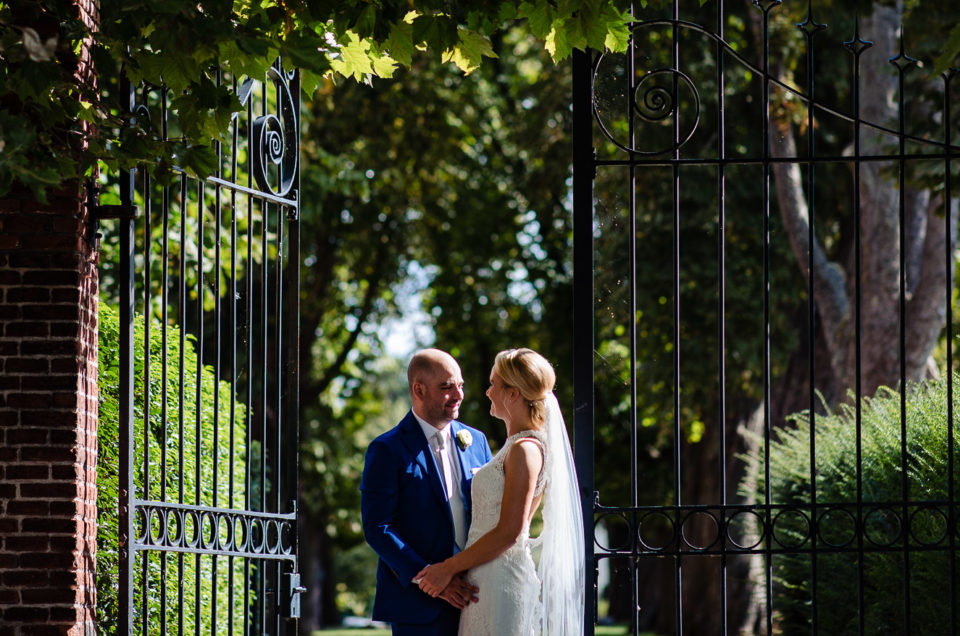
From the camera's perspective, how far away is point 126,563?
5.41 metres

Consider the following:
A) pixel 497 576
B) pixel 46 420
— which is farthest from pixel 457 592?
pixel 46 420

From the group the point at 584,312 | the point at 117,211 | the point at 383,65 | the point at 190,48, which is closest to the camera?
the point at 190,48

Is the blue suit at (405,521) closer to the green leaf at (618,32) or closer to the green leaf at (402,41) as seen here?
the green leaf at (402,41)

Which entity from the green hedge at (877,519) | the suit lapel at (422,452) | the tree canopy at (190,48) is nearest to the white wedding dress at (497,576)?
the suit lapel at (422,452)

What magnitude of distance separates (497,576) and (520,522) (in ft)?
0.92

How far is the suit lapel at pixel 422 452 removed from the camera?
5.63 meters

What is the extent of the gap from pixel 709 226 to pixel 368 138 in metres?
5.57

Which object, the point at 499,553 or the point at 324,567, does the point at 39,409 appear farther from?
the point at 324,567

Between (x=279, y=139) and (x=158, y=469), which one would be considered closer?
(x=279, y=139)

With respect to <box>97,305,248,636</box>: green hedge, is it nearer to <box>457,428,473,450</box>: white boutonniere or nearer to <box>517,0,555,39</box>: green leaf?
<box>457,428,473,450</box>: white boutonniere

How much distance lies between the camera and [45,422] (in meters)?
5.45

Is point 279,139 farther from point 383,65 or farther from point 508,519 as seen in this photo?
point 508,519

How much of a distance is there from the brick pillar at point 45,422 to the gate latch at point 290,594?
47.2 inches

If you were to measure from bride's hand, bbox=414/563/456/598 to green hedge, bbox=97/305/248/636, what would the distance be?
45.2 inches
